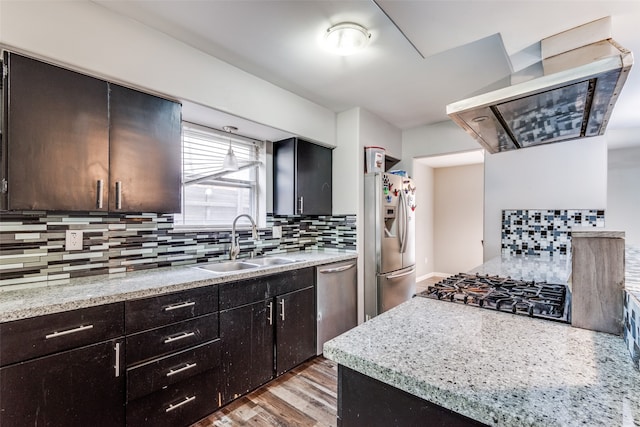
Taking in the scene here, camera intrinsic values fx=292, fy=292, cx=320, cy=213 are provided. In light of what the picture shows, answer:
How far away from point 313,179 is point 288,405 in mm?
1963

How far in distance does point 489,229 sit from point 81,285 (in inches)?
127

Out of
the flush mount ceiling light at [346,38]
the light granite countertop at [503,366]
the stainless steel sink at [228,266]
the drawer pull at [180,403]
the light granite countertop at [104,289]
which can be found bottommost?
the drawer pull at [180,403]

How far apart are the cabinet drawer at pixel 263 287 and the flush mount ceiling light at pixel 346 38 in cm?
164

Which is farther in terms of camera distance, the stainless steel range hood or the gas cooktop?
the gas cooktop

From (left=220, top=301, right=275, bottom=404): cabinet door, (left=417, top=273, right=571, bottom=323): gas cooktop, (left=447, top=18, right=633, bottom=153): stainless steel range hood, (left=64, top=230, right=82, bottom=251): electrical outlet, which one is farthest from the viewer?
(left=220, top=301, right=275, bottom=404): cabinet door

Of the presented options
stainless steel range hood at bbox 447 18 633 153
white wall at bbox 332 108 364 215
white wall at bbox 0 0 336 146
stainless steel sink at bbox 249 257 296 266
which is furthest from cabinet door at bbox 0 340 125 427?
white wall at bbox 332 108 364 215

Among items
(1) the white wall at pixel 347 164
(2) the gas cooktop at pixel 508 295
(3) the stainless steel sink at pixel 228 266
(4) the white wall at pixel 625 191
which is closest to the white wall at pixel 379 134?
(1) the white wall at pixel 347 164

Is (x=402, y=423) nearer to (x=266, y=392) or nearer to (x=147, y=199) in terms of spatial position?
(x=266, y=392)

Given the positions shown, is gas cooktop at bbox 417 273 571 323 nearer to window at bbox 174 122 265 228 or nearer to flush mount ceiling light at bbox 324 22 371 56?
flush mount ceiling light at bbox 324 22 371 56

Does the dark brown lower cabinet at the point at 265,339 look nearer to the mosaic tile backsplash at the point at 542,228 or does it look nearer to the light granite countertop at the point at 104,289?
the light granite countertop at the point at 104,289

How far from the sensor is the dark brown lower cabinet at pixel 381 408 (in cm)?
66

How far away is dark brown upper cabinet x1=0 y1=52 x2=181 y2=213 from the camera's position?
139 centimetres

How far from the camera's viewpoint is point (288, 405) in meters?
1.93

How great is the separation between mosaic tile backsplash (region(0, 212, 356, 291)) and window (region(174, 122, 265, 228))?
0.61 ft
